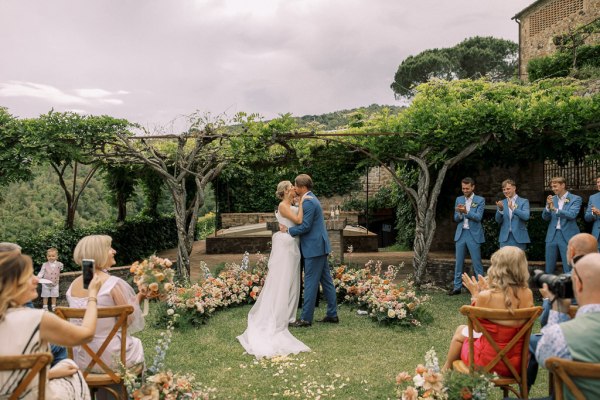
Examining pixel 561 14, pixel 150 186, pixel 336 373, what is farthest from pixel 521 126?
pixel 561 14

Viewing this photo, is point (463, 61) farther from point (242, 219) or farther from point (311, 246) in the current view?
point (311, 246)

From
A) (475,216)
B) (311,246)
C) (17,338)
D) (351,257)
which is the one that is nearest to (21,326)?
(17,338)

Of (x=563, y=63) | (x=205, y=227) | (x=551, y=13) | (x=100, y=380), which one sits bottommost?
(x=205, y=227)

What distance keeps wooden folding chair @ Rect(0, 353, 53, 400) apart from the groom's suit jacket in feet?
14.1

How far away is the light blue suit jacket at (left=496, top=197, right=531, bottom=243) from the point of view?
818 centimetres

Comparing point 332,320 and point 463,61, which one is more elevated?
point 463,61

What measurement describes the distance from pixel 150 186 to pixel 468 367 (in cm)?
Result: 1421

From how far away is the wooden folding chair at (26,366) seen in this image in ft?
8.45

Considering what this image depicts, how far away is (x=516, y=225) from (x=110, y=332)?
21.5ft

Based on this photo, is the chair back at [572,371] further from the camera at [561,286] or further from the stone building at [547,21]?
the stone building at [547,21]

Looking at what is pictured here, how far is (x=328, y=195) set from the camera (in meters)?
20.0

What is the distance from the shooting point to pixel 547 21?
1105 inches

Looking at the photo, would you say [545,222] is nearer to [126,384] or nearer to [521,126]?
[521,126]

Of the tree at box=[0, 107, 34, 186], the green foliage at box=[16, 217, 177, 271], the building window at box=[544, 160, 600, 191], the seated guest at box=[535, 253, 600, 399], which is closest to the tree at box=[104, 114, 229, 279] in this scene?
the tree at box=[0, 107, 34, 186]
